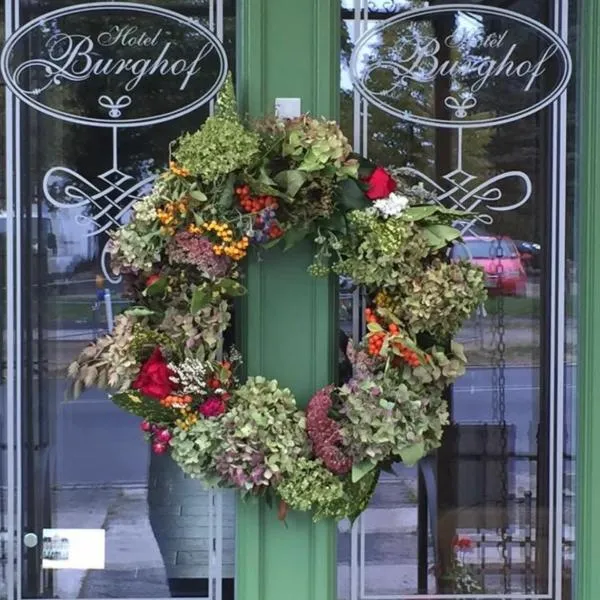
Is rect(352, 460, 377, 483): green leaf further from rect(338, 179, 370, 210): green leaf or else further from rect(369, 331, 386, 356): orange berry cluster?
rect(338, 179, 370, 210): green leaf

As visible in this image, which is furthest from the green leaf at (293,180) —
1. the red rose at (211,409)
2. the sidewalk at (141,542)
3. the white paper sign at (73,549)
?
the white paper sign at (73,549)

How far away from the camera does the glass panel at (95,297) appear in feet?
8.73

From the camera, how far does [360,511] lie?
255cm

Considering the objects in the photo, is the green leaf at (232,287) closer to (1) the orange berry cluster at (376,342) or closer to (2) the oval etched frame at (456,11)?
(1) the orange berry cluster at (376,342)

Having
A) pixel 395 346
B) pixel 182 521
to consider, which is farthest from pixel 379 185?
pixel 182 521

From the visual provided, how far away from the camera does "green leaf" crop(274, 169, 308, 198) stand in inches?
92.3

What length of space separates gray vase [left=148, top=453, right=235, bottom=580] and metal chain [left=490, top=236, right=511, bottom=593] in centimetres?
78

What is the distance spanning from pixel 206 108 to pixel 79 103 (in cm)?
34

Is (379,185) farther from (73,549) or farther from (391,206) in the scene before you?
(73,549)

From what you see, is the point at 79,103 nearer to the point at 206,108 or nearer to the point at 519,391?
the point at 206,108

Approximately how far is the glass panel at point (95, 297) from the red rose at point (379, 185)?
53cm

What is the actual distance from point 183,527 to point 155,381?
1.94 feet

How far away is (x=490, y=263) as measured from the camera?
2.75 meters

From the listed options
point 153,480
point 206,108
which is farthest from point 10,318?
point 206,108
